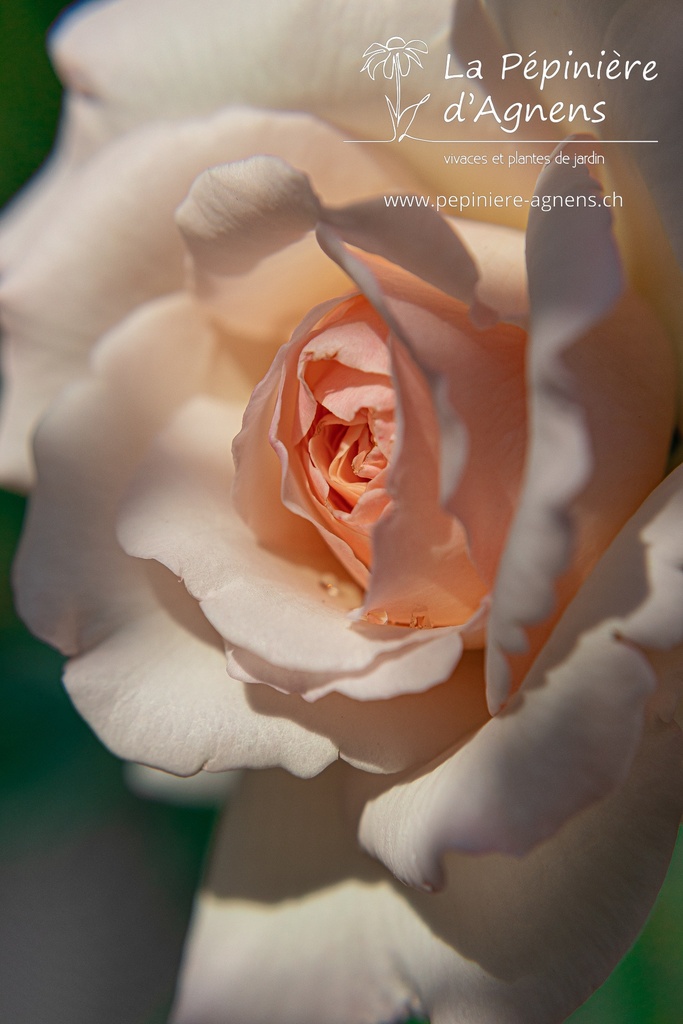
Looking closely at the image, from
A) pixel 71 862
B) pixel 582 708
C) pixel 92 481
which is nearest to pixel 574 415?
pixel 582 708

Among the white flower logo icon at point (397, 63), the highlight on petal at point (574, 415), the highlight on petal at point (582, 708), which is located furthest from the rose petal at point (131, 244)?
the highlight on petal at point (582, 708)

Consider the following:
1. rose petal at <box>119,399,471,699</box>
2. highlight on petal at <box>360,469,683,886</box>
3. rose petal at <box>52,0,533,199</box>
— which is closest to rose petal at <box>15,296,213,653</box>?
rose petal at <box>119,399,471,699</box>

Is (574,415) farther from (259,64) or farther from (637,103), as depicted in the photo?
(259,64)

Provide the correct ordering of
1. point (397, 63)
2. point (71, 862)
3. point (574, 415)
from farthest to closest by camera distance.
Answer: point (71, 862), point (397, 63), point (574, 415)

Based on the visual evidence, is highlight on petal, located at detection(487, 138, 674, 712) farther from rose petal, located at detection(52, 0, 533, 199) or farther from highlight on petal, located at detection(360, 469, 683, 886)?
rose petal, located at detection(52, 0, 533, 199)

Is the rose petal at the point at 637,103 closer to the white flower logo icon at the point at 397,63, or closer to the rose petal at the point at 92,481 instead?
the white flower logo icon at the point at 397,63

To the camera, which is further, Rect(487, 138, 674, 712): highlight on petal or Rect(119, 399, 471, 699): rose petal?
Rect(119, 399, 471, 699): rose petal

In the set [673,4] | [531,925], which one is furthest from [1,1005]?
[673,4]
